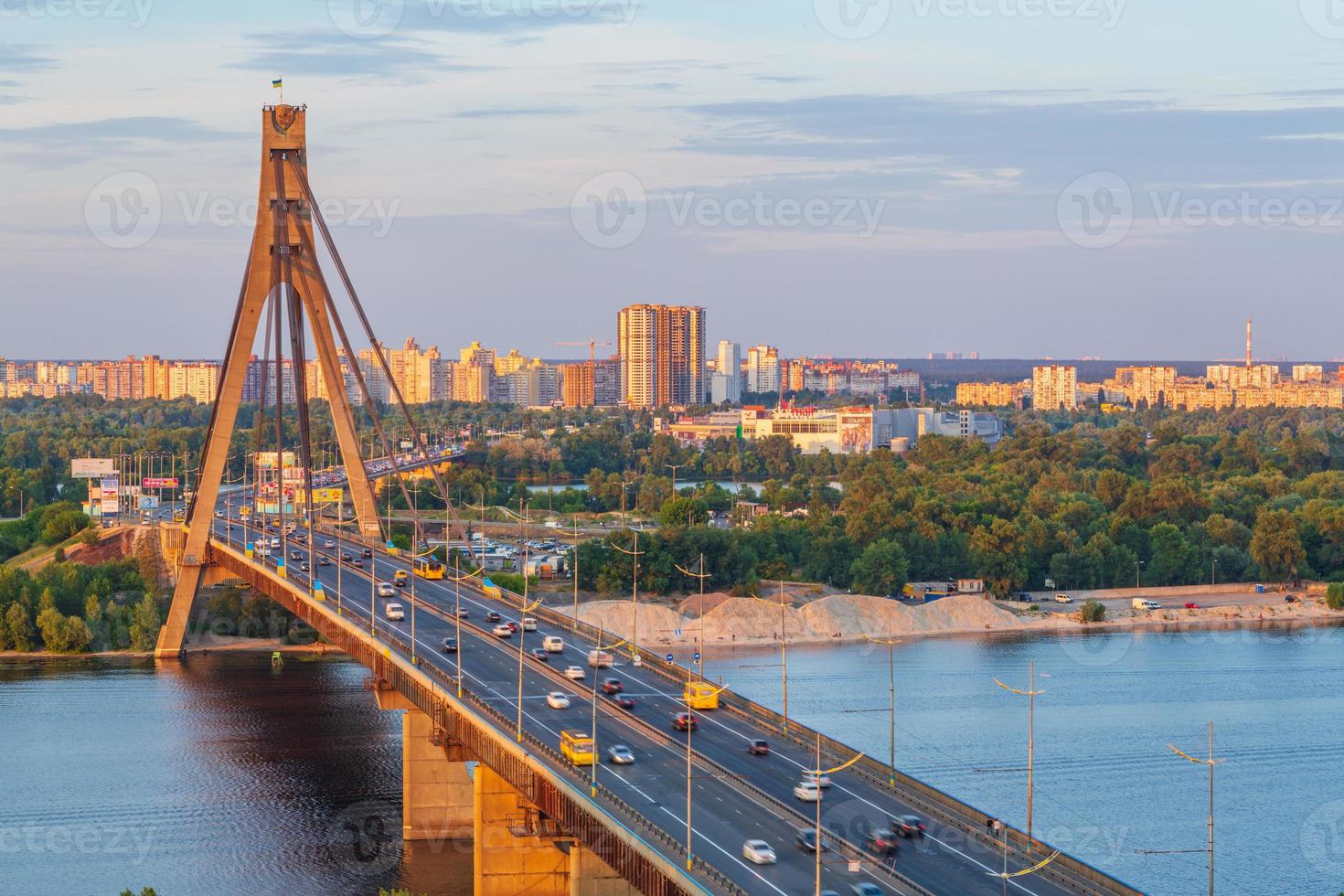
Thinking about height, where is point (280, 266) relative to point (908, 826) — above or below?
above

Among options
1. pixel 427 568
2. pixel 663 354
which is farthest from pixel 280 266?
pixel 663 354

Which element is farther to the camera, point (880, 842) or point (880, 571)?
point (880, 571)

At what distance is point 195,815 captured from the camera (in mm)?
25891

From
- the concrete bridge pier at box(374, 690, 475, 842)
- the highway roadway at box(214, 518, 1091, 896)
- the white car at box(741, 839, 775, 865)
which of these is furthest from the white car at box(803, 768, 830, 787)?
the concrete bridge pier at box(374, 690, 475, 842)

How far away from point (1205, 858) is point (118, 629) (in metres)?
28.5

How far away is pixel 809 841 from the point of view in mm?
16531


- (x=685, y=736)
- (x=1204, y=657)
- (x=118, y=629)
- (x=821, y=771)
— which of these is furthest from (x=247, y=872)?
(x=1204, y=657)

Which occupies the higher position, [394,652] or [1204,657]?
[394,652]

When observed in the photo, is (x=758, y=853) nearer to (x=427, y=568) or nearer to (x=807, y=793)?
(x=807, y=793)

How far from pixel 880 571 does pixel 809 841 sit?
116 feet

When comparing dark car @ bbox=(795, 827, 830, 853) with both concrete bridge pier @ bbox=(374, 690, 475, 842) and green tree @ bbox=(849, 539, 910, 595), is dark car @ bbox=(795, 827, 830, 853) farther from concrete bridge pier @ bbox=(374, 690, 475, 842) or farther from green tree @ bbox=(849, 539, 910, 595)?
green tree @ bbox=(849, 539, 910, 595)

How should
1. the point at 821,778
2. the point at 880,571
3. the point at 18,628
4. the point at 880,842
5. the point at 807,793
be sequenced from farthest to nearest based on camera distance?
the point at 880,571 → the point at 18,628 → the point at 821,778 → the point at 807,793 → the point at 880,842

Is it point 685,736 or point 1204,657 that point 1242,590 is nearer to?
point 1204,657

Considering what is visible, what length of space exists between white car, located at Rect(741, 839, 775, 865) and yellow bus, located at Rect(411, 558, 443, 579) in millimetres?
21689
